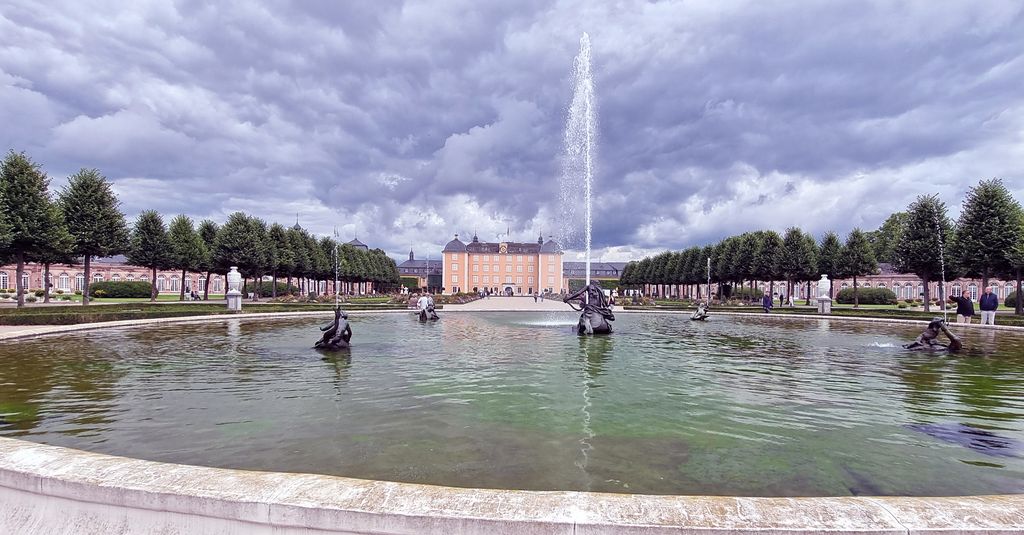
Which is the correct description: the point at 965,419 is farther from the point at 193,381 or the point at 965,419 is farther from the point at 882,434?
the point at 193,381

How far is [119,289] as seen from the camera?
6297 centimetres

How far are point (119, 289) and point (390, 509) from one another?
254ft

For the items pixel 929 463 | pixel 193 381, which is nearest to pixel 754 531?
pixel 929 463

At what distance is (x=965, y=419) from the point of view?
7.73m

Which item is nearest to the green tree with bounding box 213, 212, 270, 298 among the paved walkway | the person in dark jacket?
the paved walkway

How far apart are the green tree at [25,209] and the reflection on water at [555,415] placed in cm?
2279

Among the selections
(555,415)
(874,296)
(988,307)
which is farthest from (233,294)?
(874,296)

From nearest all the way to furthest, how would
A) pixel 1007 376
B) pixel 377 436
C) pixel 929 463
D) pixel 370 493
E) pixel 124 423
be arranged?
pixel 370 493 < pixel 929 463 < pixel 377 436 < pixel 124 423 < pixel 1007 376

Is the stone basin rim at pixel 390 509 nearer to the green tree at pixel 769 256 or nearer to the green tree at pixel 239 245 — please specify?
the green tree at pixel 239 245

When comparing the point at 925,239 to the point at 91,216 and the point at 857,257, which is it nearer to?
the point at 857,257

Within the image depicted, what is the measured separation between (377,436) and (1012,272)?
4827 cm

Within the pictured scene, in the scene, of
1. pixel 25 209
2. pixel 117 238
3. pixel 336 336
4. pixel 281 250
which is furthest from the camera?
pixel 281 250

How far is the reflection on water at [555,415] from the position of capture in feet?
18.0

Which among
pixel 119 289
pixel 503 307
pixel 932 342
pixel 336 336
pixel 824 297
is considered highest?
pixel 824 297
